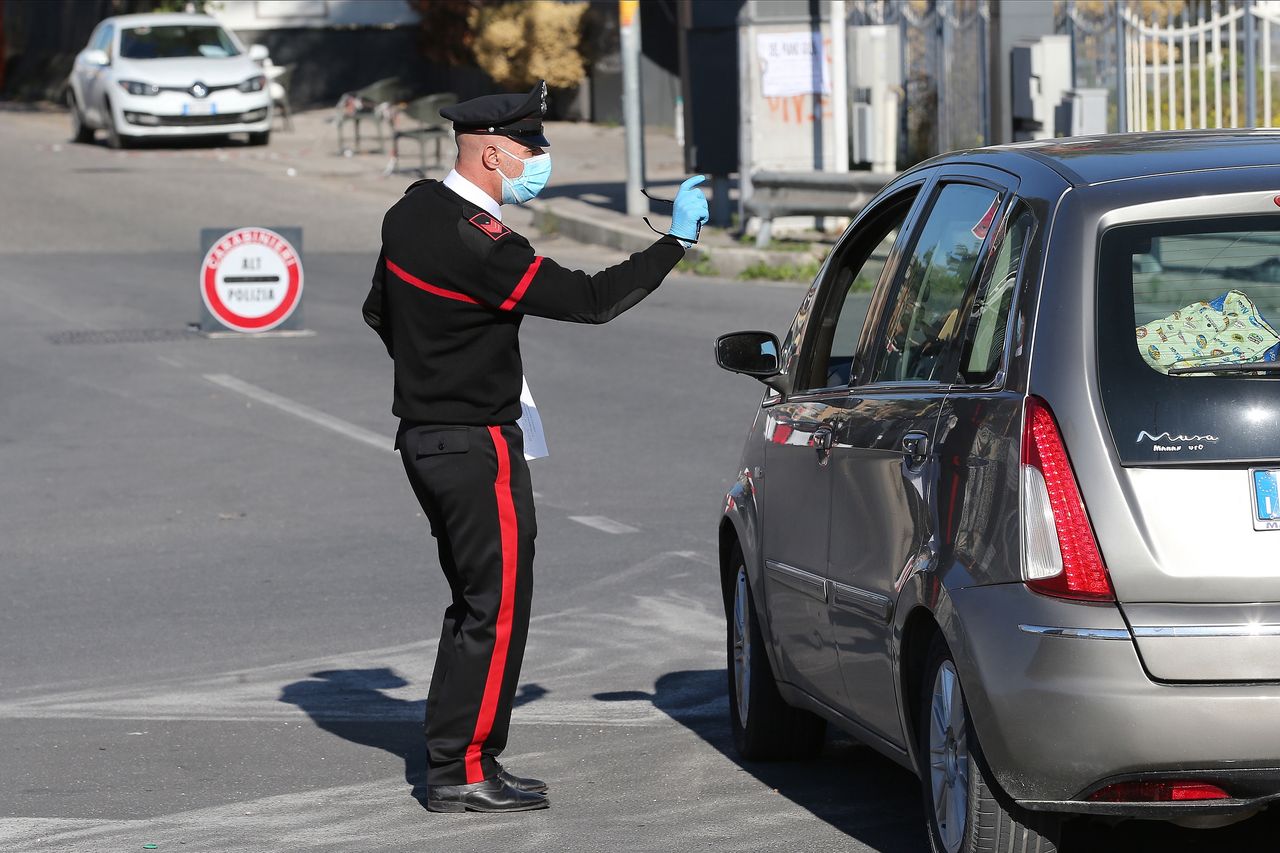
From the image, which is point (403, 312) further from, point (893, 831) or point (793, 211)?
point (793, 211)

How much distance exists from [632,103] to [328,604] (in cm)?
1522

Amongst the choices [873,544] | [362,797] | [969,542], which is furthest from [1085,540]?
[362,797]

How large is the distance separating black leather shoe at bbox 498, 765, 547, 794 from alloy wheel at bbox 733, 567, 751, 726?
2.16ft

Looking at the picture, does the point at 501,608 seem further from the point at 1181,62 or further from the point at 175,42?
the point at 175,42

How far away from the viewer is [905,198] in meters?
5.66

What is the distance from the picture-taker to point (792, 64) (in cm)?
2272

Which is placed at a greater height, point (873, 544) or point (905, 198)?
point (905, 198)

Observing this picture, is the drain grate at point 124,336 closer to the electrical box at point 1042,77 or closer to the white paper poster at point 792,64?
the white paper poster at point 792,64

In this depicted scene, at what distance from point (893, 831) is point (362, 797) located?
4.96 ft

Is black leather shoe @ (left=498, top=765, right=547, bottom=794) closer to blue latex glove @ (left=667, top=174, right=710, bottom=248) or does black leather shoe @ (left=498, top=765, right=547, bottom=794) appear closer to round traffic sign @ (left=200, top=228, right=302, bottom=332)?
blue latex glove @ (left=667, top=174, right=710, bottom=248)

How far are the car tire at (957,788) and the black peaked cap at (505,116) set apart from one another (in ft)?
6.23

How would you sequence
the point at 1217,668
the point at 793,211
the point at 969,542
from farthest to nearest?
the point at 793,211, the point at 969,542, the point at 1217,668

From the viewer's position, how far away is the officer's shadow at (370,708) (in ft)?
21.8

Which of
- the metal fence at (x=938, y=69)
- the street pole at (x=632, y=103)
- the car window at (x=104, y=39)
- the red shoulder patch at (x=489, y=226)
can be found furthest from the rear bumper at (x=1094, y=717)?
the car window at (x=104, y=39)
